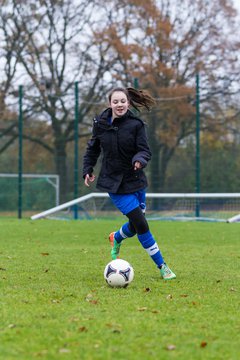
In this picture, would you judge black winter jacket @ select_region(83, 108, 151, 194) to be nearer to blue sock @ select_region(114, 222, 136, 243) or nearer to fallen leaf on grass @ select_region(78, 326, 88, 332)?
blue sock @ select_region(114, 222, 136, 243)

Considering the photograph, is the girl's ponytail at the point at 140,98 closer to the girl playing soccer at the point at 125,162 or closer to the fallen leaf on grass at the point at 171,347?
the girl playing soccer at the point at 125,162

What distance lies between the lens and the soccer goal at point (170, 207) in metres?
18.4

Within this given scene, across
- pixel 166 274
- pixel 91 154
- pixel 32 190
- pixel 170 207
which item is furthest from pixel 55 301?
pixel 32 190

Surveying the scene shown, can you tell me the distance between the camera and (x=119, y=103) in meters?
6.77

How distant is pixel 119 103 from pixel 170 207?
1259 cm

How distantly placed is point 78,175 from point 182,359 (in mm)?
16222

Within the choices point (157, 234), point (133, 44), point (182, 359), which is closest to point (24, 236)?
point (157, 234)

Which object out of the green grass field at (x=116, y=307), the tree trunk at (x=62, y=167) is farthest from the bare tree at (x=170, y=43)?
the green grass field at (x=116, y=307)

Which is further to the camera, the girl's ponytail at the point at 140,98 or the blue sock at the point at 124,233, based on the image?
the blue sock at the point at 124,233

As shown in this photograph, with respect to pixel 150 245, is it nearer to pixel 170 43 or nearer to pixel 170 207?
pixel 170 207

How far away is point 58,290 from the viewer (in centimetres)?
603

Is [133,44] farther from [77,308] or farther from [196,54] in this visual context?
[77,308]

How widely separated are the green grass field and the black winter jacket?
0.94 meters

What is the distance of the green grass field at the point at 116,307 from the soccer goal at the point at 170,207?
27.6ft
